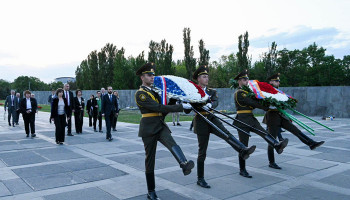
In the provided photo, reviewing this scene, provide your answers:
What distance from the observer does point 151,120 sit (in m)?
4.52

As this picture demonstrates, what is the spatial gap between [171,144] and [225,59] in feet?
237

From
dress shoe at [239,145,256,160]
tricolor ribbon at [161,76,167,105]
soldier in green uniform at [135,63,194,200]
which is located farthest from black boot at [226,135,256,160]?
tricolor ribbon at [161,76,167,105]

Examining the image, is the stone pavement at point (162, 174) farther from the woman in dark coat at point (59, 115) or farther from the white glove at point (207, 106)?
the white glove at point (207, 106)

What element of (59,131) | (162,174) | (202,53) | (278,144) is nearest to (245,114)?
(278,144)

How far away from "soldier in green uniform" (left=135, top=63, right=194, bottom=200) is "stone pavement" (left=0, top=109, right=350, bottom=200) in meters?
0.56

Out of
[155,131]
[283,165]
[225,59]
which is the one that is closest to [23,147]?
[155,131]

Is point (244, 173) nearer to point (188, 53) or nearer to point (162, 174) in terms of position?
point (162, 174)

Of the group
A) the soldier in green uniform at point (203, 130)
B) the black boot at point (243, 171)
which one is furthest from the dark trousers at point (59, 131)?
the black boot at point (243, 171)

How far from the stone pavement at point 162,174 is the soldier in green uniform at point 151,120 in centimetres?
56

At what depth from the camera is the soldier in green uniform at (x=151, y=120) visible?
4.36 meters

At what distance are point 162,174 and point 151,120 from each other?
184cm

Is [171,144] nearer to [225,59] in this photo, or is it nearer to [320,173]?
[320,173]

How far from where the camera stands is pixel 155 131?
14.6ft

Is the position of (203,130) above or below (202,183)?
above
